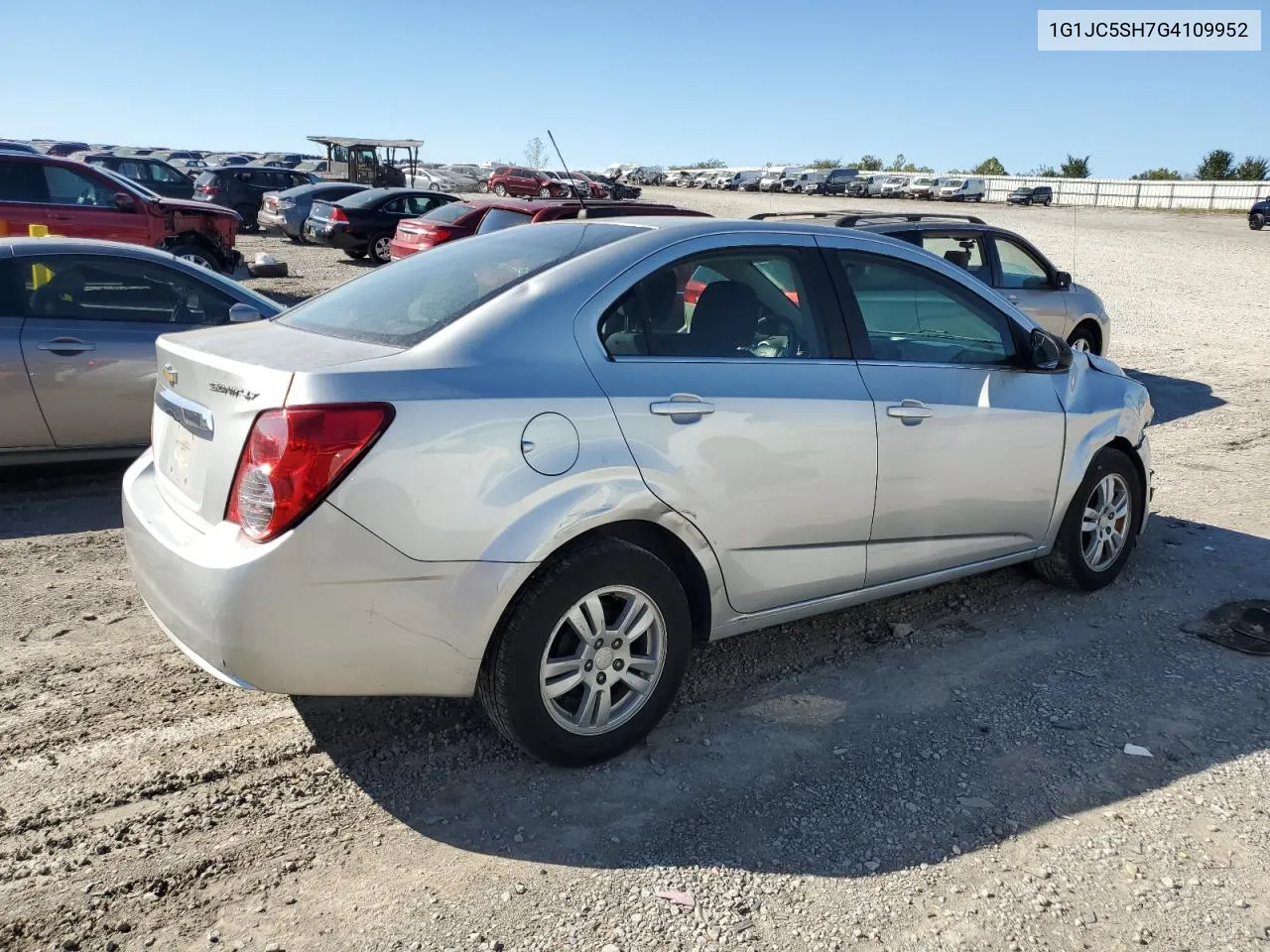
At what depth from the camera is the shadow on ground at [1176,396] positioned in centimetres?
952

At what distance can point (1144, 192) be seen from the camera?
5725 cm

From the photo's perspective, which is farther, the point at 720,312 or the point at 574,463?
the point at 720,312

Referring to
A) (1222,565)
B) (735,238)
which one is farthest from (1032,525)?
(735,238)

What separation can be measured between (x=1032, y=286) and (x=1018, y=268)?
0.95 ft

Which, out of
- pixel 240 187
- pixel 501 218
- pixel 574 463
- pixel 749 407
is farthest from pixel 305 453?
pixel 240 187

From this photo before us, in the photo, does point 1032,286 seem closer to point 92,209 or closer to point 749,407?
point 749,407

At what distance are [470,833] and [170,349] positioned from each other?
1.87 meters

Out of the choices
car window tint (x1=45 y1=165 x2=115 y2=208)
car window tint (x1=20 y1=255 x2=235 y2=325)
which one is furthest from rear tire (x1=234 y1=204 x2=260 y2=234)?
car window tint (x1=20 y1=255 x2=235 y2=325)

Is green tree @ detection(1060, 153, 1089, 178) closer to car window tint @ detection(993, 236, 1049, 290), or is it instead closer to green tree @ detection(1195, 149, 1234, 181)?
green tree @ detection(1195, 149, 1234, 181)

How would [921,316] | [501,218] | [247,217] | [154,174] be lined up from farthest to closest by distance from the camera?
[247,217] → [154,174] → [501,218] → [921,316]

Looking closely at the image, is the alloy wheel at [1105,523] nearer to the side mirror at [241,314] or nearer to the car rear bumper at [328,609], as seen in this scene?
the car rear bumper at [328,609]

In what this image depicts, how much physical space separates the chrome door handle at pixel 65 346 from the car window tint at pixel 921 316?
4.41 m

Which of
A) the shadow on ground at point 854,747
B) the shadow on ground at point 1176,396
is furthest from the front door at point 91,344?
the shadow on ground at point 1176,396

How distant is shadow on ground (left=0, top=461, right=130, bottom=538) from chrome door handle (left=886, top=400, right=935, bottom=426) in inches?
160
